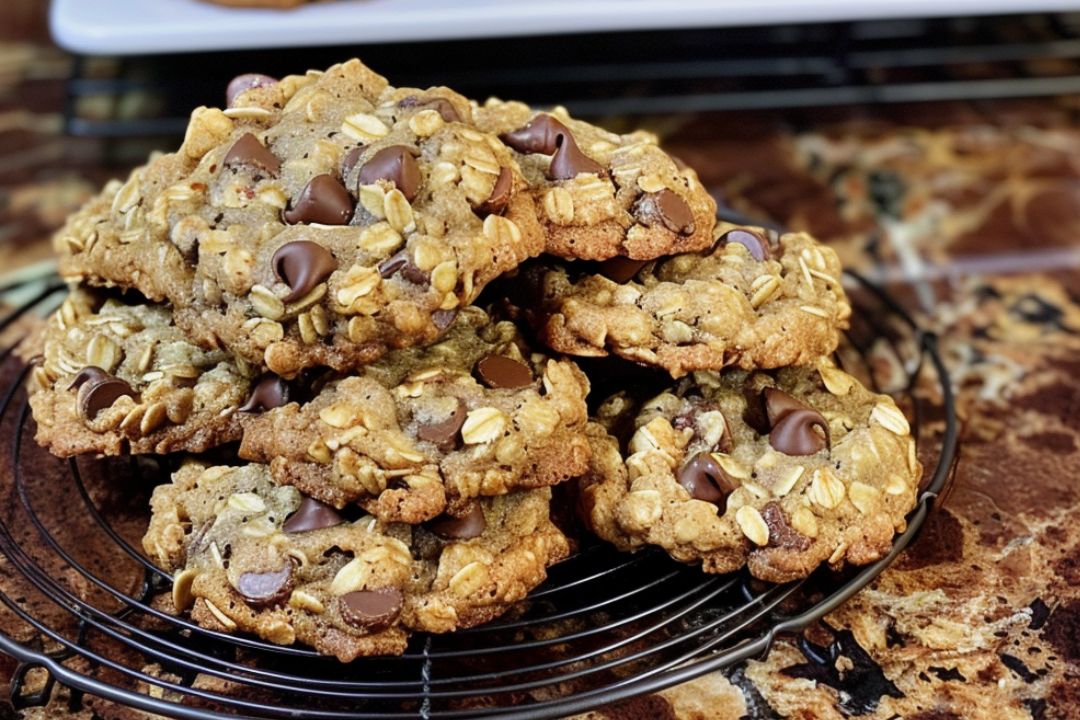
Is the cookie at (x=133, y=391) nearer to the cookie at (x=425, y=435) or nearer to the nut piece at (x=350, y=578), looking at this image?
the cookie at (x=425, y=435)

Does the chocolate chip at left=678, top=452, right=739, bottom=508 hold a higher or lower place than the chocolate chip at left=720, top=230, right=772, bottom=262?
lower

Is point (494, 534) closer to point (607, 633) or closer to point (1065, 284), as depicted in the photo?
point (607, 633)

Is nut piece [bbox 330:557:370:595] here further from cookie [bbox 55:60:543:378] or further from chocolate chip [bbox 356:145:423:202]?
chocolate chip [bbox 356:145:423:202]

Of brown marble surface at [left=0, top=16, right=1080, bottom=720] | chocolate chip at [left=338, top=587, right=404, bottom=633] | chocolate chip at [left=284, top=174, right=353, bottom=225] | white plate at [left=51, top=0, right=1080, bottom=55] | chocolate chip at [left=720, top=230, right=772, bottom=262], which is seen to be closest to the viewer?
chocolate chip at [left=338, top=587, right=404, bottom=633]

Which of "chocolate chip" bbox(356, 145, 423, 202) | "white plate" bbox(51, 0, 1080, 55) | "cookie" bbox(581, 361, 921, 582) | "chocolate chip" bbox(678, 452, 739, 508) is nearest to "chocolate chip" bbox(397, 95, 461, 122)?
"chocolate chip" bbox(356, 145, 423, 202)

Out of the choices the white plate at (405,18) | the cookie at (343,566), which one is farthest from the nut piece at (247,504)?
the white plate at (405,18)

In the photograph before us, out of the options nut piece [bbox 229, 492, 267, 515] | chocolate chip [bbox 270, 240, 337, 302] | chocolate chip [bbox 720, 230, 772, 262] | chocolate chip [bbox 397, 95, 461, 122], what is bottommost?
nut piece [bbox 229, 492, 267, 515]

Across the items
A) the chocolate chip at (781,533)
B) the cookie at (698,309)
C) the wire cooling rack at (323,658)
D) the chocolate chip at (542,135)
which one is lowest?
the wire cooling rack at (323,658)
